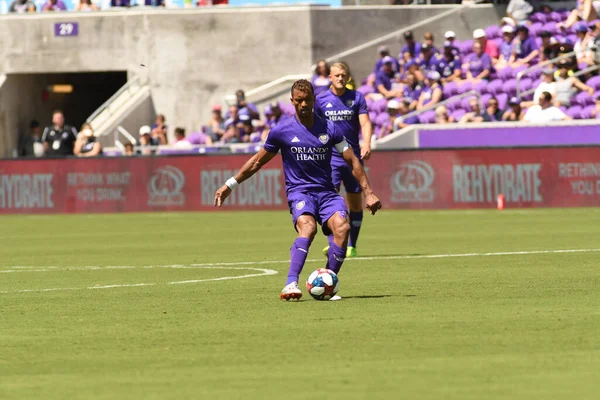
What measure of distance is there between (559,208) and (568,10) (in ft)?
32.9

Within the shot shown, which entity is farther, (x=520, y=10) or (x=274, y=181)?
(x=520, y=10)

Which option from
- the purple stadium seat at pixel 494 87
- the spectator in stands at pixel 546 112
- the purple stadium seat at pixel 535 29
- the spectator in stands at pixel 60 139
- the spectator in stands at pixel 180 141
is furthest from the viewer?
the spectator in stands at pixel 60 139

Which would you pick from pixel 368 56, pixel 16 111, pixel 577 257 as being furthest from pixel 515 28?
pixel 577 257

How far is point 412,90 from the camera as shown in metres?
36.6

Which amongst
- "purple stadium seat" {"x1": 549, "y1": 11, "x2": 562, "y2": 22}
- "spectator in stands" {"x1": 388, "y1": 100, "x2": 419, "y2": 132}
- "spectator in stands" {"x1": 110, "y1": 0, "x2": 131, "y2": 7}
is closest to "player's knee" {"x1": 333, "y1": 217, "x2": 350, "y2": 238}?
"spectator in stands" {"x1": 388, "y1": 100, "x2": 419, "y2": 132}

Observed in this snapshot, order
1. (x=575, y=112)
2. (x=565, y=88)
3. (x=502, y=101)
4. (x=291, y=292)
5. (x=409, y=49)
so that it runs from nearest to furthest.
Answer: (x=291, y=292) < (x=575, y=112) < (x=565, y=88) < (x=502, y=101) < (x=409, y=49)

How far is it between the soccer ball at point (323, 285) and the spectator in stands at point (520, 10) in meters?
26.6

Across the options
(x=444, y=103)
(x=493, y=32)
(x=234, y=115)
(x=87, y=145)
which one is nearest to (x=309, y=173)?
(x=444, y=103)

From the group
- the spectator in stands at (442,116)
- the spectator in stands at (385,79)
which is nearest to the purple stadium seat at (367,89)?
the spectator in stands at (385,79)

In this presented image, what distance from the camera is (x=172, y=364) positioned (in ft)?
27.6

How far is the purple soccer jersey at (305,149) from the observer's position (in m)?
12.6

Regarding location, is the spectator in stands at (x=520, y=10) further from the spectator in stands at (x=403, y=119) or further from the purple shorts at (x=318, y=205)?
the purple shorts at (x=318, y=205)

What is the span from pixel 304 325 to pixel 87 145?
2711cm

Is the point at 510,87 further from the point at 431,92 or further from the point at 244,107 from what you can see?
the point at 244,107
